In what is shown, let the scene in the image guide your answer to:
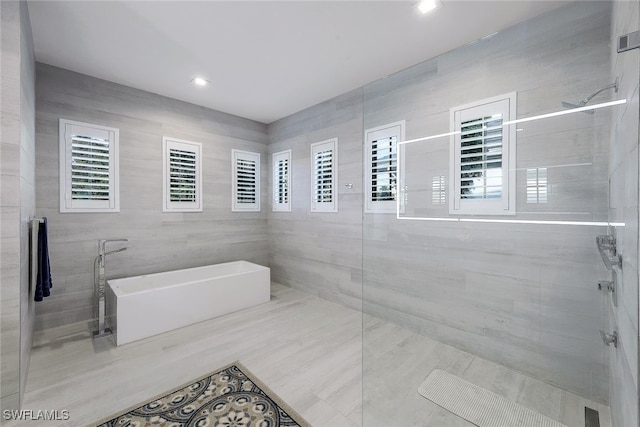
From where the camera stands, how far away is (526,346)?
1895 millimetres

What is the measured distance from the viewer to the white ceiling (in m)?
2.08

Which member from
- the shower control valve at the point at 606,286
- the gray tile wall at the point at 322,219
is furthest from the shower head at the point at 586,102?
the gray tile wall at the point at 322,219

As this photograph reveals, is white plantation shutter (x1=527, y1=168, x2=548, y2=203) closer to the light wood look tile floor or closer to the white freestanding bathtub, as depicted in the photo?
the light wood look tile floor

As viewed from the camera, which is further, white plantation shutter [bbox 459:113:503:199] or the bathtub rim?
the bathtub rim

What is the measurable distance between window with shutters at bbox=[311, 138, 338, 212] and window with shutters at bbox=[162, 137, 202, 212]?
1674 mm

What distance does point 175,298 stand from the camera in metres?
2.95

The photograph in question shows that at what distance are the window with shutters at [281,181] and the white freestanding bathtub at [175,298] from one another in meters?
1.17

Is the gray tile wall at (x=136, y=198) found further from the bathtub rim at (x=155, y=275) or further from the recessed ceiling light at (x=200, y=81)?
the recessed ceiling light at (x=200, y=81)

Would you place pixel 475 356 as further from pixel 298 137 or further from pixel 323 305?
pixel 298 137

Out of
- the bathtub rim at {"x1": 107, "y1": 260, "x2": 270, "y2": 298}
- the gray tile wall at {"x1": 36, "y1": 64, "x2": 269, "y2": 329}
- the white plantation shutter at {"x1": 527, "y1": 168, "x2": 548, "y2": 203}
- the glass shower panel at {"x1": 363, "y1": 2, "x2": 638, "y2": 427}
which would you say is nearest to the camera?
the glass shower panel at {"x1": 363, "y1": 2, "x2": 638, "y2": 427}

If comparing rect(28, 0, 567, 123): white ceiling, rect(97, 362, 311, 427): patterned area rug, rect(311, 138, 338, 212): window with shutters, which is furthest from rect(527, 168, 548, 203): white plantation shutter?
rect(311, 138, 338, 212): window with shutters

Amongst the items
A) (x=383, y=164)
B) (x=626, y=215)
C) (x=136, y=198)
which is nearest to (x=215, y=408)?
(x=383, y=164)

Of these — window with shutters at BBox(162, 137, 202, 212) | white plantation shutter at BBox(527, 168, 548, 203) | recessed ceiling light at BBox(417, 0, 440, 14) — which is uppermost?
recessed ceiling light at BBox(417, 0, 440, 14)

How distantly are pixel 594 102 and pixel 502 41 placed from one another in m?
0.84
